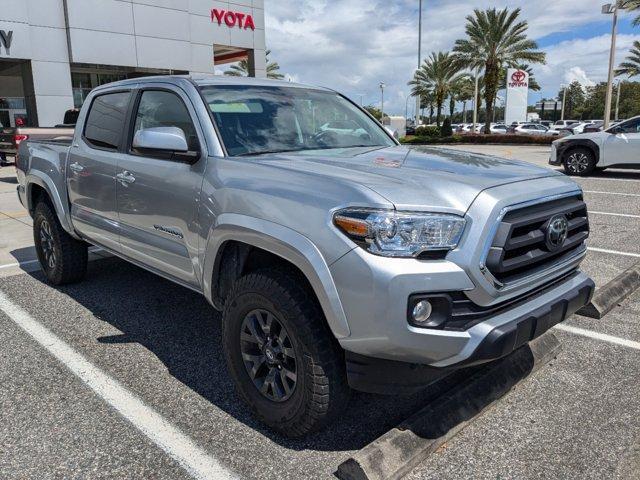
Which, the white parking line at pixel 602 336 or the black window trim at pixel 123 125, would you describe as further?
the black window trim at pixel 123 125

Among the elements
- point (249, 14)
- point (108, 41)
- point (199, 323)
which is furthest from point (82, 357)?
point (249, 14)

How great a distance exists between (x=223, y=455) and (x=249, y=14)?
1071 inches

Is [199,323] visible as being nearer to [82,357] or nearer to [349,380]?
[82,357]

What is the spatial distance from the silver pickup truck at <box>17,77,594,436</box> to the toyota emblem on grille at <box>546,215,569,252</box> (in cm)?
1

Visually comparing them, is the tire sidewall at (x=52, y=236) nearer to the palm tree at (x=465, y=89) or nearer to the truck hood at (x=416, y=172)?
the truck hood at (x=416, y=172)

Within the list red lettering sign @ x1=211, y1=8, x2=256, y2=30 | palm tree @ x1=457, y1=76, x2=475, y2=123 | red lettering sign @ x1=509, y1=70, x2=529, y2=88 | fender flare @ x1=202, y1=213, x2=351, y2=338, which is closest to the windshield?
fender flare @ x1=202, y1=213, x2=351, y2=338

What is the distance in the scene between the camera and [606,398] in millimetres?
3092

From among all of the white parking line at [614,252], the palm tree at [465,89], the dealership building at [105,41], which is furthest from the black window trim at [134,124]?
the palm tree at [465,89]

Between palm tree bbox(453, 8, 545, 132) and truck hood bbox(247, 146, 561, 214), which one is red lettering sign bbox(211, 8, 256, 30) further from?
truck hood bbox(247, 146, 561, 214)

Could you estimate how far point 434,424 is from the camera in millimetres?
2602

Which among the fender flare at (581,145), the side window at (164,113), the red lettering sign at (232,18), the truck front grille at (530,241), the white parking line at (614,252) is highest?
the red lettering sign at (232,18)

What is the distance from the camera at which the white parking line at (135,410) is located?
101 inches

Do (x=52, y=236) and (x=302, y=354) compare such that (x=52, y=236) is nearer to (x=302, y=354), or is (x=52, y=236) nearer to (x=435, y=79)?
(x=302, y=354)

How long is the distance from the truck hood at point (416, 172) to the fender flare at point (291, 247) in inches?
13.7
